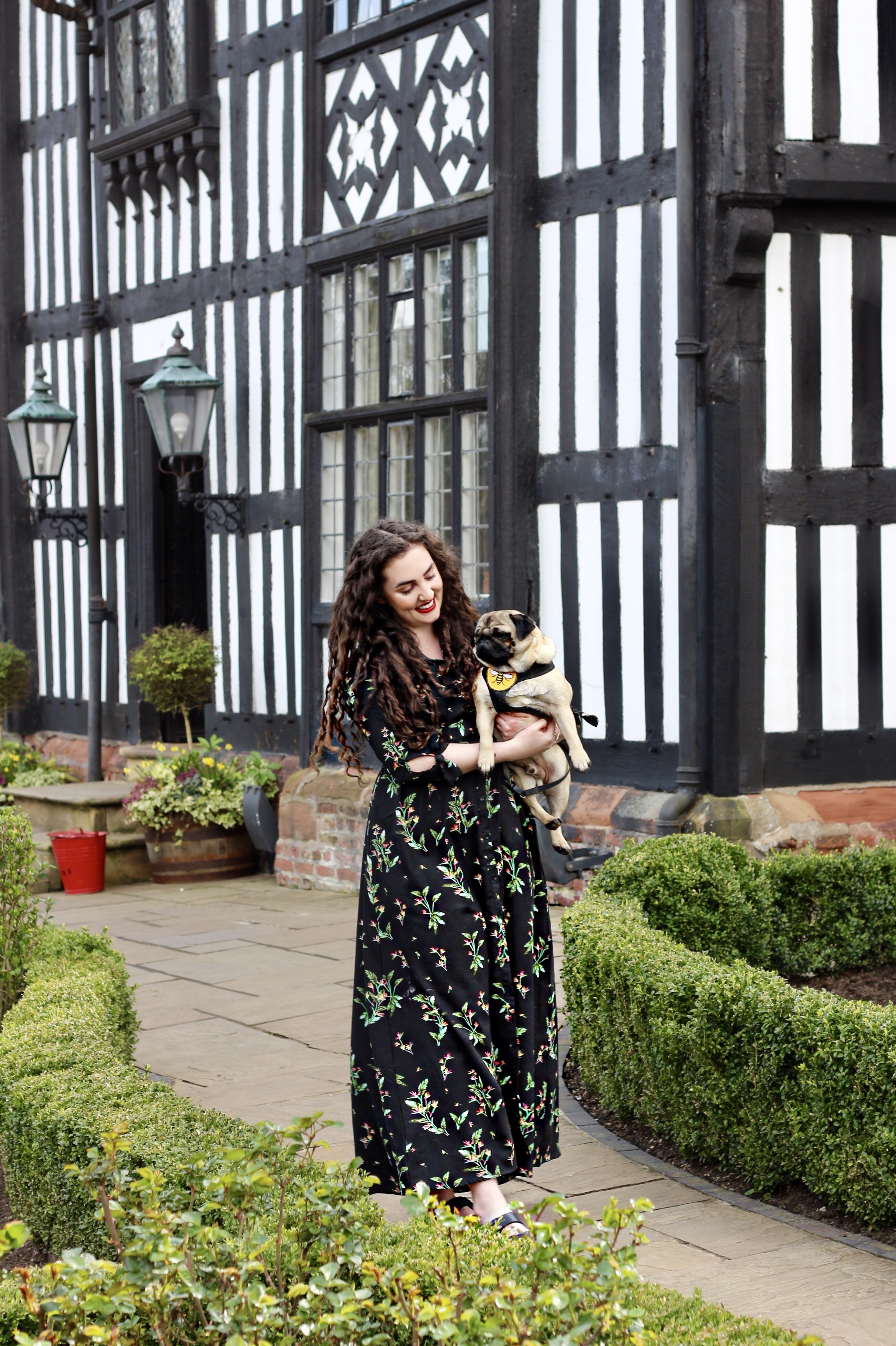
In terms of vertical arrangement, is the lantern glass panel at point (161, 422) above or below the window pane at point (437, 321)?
below

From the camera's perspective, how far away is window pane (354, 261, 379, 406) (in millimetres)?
9633

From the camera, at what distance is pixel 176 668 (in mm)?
11078

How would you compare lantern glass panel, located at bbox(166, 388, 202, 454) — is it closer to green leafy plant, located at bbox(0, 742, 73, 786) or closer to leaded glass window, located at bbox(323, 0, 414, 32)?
leaded glass window, located at bbox(323, 0, 414, 32)

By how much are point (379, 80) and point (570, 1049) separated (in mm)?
6341

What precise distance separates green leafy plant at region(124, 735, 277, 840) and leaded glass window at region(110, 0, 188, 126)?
15.5 feet

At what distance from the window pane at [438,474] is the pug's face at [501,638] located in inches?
205

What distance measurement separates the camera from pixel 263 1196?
2979 millimetres

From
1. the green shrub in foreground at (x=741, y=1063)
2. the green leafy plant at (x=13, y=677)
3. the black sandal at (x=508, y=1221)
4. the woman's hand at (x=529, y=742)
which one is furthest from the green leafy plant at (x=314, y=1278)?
the green leafy plant at (x=13, y=677)

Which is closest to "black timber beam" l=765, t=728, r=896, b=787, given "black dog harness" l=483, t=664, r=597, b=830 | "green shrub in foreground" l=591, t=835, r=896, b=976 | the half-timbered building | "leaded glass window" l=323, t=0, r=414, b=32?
the half-timbered building

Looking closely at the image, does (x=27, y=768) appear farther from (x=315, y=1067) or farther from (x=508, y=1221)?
(x=508, y=1221)

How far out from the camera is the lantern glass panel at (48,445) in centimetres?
1194

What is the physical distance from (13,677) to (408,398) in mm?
5824

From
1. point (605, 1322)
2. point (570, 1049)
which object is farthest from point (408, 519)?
point (605, 1322)

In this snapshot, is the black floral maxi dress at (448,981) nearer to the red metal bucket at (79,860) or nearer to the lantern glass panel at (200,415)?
the lantern glass panel at (200,415)
